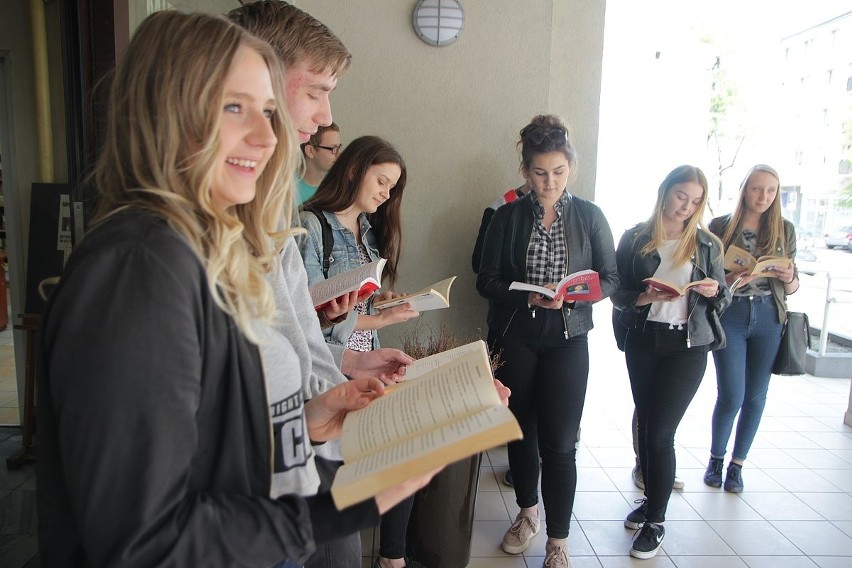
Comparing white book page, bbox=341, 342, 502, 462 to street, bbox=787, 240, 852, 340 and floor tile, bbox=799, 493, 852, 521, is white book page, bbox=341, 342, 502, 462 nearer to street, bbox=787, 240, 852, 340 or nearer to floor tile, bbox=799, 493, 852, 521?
floor tile, bbox=799, 493, 852, 521

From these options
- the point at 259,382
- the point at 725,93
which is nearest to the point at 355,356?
the point at 259,382

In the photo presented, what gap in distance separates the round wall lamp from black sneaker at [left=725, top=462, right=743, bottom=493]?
9.49ft

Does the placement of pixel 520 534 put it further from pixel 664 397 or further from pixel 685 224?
pixel 685 224

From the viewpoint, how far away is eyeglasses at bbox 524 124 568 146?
2.47 m

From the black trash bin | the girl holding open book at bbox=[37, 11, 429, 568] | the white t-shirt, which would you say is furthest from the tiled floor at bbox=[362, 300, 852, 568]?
the girl holding open book at bbox=[37, 11, 429, 568]

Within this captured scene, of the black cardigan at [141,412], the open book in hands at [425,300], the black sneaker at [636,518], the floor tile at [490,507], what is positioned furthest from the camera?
the floor tile at [490,507]

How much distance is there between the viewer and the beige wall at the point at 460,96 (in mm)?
3225

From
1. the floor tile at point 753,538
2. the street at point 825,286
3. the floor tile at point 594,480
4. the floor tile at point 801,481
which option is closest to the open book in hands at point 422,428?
the floor tile at point 753,538

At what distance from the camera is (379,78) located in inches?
127

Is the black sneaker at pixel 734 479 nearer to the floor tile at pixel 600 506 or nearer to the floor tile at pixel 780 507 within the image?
the floor tile at pixel 780 507

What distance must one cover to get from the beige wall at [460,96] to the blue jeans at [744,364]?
1068 mm

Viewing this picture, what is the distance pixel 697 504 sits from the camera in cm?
301

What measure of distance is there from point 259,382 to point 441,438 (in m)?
0.26

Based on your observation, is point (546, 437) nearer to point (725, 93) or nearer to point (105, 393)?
point (105, 393)
